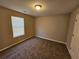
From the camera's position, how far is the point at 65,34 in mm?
3643

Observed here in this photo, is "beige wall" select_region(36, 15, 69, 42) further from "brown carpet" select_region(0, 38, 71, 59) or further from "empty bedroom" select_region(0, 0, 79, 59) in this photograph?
"brown carpet" select_region(0, 38, 71, 59)

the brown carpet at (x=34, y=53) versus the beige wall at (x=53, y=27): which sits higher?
the beige wall at (x=53, y=27)

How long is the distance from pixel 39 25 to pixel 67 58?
11.5 ft

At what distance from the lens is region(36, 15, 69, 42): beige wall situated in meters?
3.65

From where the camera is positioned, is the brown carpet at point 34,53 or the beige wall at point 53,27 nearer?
the brown carpet at point 34,53

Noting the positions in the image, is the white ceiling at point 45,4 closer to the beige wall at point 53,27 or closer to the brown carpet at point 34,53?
the beige wall at point 53,27

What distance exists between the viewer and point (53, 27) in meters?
4.14

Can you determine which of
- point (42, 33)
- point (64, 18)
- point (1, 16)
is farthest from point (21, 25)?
point (64, 18)

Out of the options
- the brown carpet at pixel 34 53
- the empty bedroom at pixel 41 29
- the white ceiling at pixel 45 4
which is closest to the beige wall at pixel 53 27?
the empty bedroom at pixel 41 29

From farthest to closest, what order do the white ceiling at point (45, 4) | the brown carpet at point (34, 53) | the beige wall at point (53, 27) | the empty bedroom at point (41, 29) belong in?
1. the beige wall at point (53, 27)
2. the brown carpet at point (34, 53)
3. the empty bedroom at point (41, 29)
4. the white ceiling at point (45, 4)

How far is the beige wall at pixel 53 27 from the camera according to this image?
3.65m

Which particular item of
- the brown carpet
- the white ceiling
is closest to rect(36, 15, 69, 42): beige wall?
the brown carpet

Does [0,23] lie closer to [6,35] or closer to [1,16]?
[1,16]

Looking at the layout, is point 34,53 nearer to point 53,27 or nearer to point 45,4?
point 45,4
